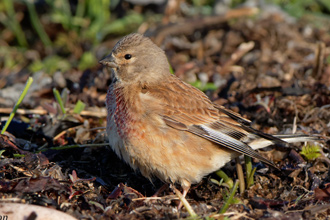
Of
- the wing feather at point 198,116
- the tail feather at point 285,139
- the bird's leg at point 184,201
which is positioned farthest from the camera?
the tail feather at point 285,139

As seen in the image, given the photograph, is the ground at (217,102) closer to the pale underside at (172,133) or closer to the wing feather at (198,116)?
the pale underside at (172,133)

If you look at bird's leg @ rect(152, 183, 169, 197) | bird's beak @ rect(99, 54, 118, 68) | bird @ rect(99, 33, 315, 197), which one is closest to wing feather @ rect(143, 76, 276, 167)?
bird @ rect(99, 33, 315, 197)

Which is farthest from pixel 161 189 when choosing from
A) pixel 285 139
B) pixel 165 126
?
pixel 285 139

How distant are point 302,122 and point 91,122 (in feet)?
7.49

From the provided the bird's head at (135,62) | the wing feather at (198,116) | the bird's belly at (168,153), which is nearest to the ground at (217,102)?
the bird's belly at (168,153)

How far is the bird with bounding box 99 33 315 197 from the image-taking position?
4035 millimetres

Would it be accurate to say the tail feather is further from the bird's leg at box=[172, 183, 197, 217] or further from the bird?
the bird's leg at box=[172, 183, 197, 217]

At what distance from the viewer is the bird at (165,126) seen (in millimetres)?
4035

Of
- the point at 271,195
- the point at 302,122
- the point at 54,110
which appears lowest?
the point at 271,195

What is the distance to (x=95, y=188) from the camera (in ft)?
13.2

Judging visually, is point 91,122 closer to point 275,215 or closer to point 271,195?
point 271,195

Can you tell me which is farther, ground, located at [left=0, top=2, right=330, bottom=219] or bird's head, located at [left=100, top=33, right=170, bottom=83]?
bird's head, located at [left=100, top=33, right=170, bottom=83]

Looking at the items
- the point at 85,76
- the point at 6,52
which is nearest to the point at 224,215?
the point at 85,76

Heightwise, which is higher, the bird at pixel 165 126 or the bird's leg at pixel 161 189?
the bird at pixel 165 126
